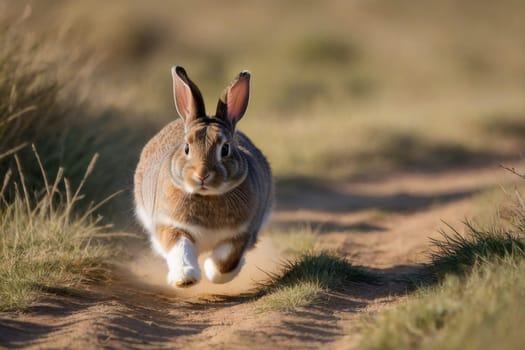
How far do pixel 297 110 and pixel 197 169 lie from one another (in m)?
13.4

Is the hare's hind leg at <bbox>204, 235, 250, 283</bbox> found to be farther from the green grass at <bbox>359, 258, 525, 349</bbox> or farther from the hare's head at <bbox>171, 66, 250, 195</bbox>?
the green grass at <bbox>359, 258, 525, 349</bbox>

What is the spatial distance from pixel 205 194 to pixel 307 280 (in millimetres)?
955

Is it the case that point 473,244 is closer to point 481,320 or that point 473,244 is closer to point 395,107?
point 481,320

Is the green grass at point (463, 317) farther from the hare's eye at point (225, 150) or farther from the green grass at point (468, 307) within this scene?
the hare's eye at point (225, 150)

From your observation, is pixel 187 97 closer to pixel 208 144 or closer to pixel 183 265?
pixel 208 144

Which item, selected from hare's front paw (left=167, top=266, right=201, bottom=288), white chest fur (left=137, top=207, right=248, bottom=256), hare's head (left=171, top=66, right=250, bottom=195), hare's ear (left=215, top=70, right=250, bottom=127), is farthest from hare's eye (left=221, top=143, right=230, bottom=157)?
hare's front paw (left=167, top=266, right=201, bottom=288)

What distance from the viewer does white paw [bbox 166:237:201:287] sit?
212 inches

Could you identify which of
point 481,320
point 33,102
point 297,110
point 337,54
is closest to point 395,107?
point 297,110

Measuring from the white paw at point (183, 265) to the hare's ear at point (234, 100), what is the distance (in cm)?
96

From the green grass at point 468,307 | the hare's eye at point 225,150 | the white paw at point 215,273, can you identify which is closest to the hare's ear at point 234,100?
the hare's eye at point 225,150

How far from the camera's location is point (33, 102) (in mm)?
7625

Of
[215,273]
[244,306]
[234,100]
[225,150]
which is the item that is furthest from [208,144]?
[244,306]

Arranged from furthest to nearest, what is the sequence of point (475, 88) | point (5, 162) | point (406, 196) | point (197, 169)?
point (475, 88), point (406, 196), point (5, 162), point (197, 169)

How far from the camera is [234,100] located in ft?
19.6
